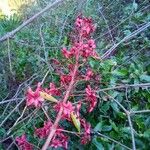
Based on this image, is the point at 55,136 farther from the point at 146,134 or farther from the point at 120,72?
the point at 120,72

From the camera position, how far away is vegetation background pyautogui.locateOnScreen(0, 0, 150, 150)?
182 cm

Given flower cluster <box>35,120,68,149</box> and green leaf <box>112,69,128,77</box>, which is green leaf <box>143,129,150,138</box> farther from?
flower cluster <box>35,120,68,149</box>

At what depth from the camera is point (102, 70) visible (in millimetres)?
2021

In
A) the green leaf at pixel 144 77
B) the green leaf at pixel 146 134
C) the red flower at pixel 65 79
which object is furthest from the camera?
the green leaf at pixel 144 77

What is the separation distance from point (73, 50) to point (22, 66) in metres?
1.65

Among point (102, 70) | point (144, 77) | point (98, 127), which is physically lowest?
point (98, 127)

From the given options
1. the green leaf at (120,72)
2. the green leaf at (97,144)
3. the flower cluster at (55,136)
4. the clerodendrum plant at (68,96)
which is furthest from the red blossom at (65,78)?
the green leaf at (120,72)

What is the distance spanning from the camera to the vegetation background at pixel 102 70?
182cm

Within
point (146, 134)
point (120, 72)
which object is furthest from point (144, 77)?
point (146, 134)

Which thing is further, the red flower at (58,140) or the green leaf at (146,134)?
the green leaf at (146,134)

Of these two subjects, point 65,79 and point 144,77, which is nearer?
point 65,79

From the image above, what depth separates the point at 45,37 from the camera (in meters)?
3.27

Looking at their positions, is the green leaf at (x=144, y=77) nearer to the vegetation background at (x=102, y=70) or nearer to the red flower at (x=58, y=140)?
the vegetation background at (x=102, y=70)

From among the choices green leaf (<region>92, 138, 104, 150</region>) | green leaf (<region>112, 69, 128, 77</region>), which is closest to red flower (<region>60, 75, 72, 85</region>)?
green leaf (<region>92, 138, 104, 150</region>)
